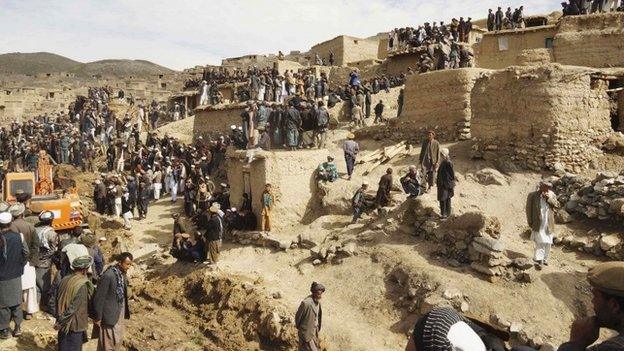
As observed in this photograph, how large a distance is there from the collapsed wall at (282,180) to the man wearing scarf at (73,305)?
681 cm

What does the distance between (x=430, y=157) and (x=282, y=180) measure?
370cm

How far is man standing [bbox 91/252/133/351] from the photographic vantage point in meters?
5.12

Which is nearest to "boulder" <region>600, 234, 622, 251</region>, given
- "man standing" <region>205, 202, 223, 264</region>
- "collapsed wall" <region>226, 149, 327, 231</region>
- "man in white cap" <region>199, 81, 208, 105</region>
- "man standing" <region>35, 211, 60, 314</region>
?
"collapsed wall" <region>226, 149, 327, 231</region>

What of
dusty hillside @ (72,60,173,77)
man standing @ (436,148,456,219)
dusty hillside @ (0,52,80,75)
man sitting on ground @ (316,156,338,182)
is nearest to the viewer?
man standing @ (436,148,456,219)

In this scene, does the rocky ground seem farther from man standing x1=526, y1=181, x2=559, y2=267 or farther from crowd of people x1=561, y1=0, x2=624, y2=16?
crowd of people x1=561, y1=0, x2=624, y2=16

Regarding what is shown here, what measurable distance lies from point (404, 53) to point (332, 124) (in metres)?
6.34

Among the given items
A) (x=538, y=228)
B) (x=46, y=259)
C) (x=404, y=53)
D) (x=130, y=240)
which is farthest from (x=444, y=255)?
(x=404, y=53)

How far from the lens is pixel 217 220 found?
9.96 metres

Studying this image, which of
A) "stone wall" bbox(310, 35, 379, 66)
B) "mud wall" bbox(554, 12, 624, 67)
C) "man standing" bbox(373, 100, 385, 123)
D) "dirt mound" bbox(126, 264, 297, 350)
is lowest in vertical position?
"dirt mound" bbox(126, 264, 297, 350)

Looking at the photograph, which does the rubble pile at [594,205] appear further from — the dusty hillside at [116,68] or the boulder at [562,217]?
the dusty hillside at [116,68]

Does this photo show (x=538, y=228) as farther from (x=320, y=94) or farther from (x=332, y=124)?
(x=320, y=94)

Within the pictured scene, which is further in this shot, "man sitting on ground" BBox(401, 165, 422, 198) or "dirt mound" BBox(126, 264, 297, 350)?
"man sitting on ground" BBox(401, 165, 422, 198)

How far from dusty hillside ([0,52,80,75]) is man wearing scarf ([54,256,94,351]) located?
7779 centimetres

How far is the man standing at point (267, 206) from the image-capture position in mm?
11422
